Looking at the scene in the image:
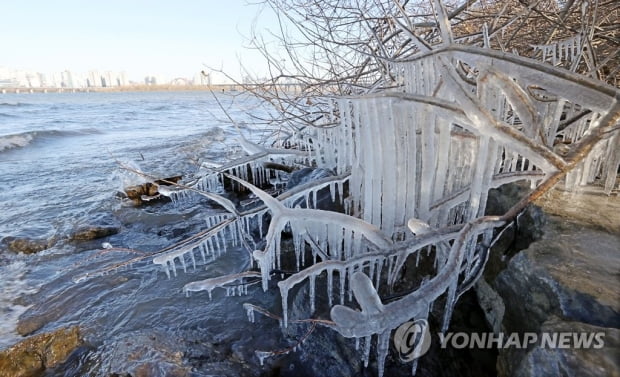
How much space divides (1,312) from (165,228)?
235 centimetres

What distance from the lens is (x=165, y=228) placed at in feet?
18.0

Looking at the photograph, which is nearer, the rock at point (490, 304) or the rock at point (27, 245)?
the rock at point (490, 304)

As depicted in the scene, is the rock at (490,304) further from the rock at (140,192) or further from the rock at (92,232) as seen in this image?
the rock at (140,192)

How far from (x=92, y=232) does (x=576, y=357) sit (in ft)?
19.7

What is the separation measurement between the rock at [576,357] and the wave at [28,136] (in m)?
15.8

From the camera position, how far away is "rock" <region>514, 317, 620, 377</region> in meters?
1.12

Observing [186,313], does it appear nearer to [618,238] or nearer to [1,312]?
[1,312]

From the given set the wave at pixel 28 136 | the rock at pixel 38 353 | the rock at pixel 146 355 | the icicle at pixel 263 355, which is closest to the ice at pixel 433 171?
the icicle at pixel 263 355

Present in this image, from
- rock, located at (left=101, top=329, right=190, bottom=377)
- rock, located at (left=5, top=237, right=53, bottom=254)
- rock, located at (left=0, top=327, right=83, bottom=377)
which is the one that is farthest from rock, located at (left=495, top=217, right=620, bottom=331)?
rock, located at (left=5, top=237, right=53, bottom=254)

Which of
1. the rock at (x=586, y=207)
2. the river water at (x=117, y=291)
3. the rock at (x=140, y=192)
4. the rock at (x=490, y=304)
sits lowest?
the river water at (x=117, y=291)

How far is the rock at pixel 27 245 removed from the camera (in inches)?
184

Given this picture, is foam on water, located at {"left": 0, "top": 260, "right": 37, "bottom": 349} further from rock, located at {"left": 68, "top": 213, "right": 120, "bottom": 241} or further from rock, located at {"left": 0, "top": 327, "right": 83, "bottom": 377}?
rock, located at {"left": 68, "top": 213, "right": 120, "bottom": 241}

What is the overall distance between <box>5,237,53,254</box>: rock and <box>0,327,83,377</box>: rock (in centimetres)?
244

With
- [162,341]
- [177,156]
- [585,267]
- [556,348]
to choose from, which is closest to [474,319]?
[585,267]
